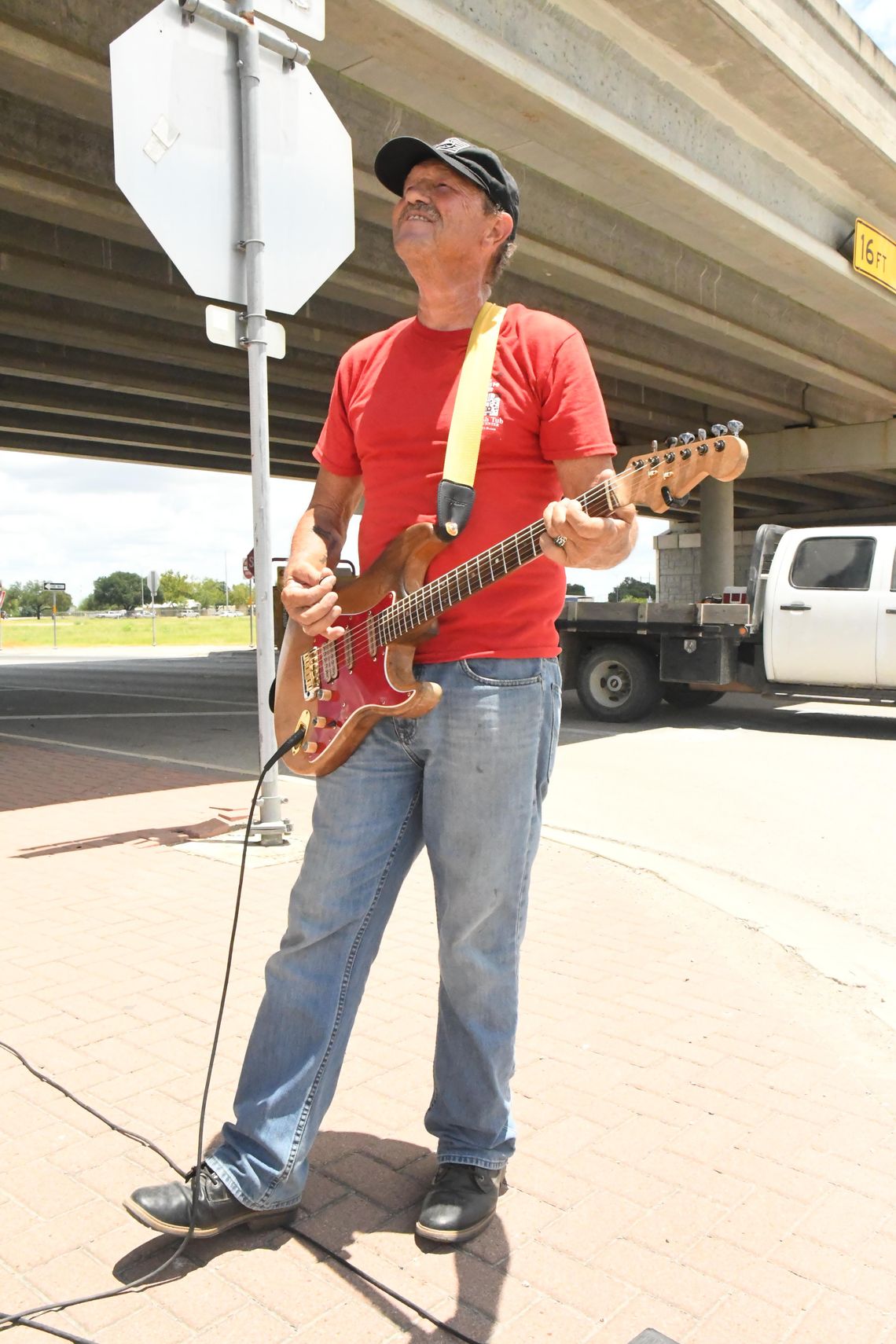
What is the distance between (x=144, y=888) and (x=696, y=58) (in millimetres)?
8883

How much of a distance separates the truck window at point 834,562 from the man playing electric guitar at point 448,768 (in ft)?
32.1

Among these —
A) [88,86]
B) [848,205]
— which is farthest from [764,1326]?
[848,205]

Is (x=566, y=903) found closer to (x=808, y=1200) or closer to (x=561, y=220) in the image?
(x=808, y=1200)

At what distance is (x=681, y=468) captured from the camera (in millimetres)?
2111

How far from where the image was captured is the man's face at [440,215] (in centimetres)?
235

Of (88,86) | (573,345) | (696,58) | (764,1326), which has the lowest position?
(764,1326)

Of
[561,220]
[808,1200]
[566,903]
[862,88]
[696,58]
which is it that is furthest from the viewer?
[561,220]

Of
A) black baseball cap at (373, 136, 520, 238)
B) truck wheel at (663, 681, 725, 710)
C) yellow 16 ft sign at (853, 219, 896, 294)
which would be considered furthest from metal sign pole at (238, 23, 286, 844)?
yellow 16 ft sign at (853, 219, 896, 294)

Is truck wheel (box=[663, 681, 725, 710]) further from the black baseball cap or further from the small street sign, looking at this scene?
the black baseball cap

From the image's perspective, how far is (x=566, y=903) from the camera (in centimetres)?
500

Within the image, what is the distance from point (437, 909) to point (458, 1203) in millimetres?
607

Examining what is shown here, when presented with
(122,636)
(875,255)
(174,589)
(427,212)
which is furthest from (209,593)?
(427,212)

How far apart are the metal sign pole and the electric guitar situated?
2490 millimetres

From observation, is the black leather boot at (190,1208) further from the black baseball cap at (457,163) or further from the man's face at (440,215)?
the black baseball cap at (457,163)
